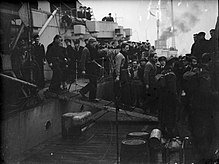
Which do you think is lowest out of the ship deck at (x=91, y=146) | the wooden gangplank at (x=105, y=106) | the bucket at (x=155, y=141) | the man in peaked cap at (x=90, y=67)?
the ship deck at (x=91, y=146)

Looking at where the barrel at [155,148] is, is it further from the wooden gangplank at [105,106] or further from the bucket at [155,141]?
the wooden gangplank at [105,106]

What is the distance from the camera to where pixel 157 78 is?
5.09m

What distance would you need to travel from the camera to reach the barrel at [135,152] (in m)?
4.29

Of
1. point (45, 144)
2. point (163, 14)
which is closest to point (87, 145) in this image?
point (45, 144)

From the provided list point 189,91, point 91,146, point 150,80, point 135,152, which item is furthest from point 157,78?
point 91,146

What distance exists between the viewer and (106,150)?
17.3 ft

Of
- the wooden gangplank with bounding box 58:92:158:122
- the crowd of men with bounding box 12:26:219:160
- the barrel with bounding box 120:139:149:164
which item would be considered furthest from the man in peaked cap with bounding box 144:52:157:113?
the barrel with bounding box 120:139:149:164

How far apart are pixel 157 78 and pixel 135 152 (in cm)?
152

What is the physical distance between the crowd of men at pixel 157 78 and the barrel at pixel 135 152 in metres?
0.58

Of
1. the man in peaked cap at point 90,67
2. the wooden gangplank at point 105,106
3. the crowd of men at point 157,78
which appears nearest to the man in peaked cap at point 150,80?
the crowd of men at point 157,78

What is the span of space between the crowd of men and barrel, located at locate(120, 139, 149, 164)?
22.7 inches

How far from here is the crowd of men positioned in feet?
14.5

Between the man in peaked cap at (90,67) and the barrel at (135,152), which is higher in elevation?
the man in peaked cap at (90,67)

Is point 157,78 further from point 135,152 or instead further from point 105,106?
point 135,152
